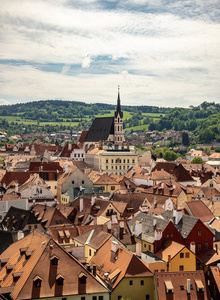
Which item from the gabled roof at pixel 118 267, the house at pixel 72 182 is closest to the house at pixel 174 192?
the house at pixel 72 182

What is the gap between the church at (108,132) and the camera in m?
172

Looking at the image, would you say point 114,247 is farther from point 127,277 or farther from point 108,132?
point 108,132

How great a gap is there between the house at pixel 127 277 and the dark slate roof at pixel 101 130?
124 m

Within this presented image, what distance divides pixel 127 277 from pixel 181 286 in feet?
17.0

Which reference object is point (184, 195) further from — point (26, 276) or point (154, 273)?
point (26, 276)

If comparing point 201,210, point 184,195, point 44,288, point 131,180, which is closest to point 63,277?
point 44,288

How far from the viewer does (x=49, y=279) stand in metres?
41.4

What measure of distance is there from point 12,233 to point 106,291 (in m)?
23.8

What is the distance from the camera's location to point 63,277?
137ft

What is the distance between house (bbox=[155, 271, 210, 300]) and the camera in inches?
1763

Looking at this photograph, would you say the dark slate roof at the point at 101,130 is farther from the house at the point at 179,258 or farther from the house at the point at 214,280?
the house at the point at 214,280

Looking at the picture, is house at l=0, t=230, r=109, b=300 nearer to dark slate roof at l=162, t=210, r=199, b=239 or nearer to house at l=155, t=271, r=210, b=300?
house at l=155, t=271, r=210, b=300

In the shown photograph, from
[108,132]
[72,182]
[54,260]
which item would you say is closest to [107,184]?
[72,182]

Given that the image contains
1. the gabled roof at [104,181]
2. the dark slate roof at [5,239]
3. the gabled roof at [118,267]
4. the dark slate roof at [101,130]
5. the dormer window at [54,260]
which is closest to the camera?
the dormer window at [54,260]
